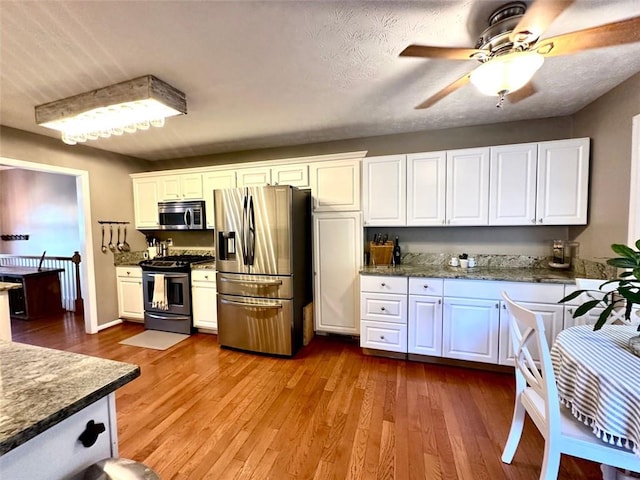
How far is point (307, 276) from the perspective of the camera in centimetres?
325

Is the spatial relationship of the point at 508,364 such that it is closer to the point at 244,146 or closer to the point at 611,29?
the point at 611,29

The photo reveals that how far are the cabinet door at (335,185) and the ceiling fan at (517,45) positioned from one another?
5.32 feet

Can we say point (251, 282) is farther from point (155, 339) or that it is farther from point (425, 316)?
point (425, 316)

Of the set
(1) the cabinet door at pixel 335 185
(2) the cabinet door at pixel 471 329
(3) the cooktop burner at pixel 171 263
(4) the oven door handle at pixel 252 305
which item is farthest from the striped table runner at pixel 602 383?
(3) the cooktop burner at pixel 171 263

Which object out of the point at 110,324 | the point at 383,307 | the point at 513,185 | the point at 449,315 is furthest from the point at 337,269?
the point at 110,324

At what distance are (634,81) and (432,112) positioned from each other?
133 centimetres

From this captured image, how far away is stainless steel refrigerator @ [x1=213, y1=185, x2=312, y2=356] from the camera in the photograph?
288 centimetres

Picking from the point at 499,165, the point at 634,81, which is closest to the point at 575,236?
the point at 499,165

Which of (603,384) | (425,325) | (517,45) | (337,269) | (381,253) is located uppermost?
(517,45)

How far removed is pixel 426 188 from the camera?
2.88 metres

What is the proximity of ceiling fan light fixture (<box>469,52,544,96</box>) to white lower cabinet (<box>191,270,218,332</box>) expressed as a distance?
10.5ft

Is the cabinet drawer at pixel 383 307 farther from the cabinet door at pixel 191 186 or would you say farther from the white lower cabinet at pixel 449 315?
the cabinet door at pixel 191 186

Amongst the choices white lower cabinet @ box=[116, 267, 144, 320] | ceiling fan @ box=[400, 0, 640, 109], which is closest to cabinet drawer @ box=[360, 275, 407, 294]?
ceiling fan @ box=[400, 0, 640, 109]

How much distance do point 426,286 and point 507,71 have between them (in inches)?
70.6
